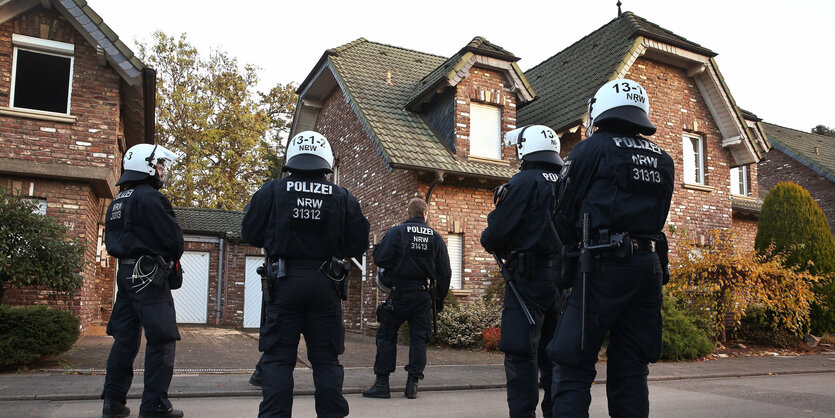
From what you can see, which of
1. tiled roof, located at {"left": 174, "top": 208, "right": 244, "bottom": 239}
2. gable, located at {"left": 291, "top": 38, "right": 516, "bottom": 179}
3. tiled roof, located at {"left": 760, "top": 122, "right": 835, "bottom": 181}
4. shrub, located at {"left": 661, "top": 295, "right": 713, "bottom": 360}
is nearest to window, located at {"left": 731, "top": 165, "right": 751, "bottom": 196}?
tiled roof, located at {"left": 760, "top": 122, "right": 835, "bottom": 181}

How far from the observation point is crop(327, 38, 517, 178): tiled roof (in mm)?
14008

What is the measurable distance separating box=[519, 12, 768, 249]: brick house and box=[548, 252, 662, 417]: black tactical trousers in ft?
38.3

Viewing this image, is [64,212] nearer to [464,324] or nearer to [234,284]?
[464,324]

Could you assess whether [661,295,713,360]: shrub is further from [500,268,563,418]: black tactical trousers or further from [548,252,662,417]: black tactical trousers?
[548,252,662,417]: black tactical trousers

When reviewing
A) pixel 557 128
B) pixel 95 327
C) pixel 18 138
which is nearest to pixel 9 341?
pixel 18 138

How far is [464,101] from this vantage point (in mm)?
15000

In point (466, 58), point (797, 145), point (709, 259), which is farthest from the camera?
point (797, 145)

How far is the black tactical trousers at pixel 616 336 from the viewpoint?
3.53 metres

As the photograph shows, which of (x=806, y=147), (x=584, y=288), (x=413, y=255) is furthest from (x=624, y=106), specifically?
(x=806, y=147)

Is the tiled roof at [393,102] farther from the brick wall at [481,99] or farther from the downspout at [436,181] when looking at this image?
the brick wall at [481,99]

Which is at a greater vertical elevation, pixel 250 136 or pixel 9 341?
pixel 250 136

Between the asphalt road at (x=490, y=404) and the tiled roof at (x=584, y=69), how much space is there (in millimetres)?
8267

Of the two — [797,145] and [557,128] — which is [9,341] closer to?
[557,128]

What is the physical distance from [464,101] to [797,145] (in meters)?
17.8
